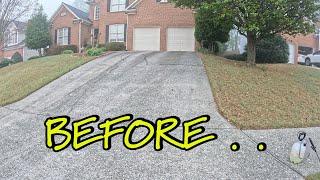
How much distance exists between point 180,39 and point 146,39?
2.86 meters

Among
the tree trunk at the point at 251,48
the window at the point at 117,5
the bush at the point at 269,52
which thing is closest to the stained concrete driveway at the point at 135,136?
the tree trunk at the point at 251,48

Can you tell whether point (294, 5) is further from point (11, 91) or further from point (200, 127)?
point (11, 91)

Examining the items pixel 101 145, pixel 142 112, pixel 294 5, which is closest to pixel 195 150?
pixel 101 145

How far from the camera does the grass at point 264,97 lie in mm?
8734

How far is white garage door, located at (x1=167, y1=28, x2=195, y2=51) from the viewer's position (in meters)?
25.3

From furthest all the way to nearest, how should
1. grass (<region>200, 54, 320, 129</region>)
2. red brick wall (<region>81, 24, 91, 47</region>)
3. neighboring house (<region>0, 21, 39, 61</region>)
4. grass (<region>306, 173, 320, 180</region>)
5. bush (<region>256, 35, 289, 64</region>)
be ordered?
neighboring house (<region>0, 21, 39, 61</region>), red brick wall (<region>81, 24, 91, 47</region>), bush (<region>256, 35, 289, 64</region>), grass (<region>200, 54, 320, 129</region>), grass (<region>306, 173, 320, 180</region>)

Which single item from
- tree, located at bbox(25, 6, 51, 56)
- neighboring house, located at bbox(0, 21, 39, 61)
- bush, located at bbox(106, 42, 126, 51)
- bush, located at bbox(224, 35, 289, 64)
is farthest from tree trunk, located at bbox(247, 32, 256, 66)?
neighboring house, located at bbox(0, 21, 39, 61)

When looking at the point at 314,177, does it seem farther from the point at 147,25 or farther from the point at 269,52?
the point at 147,25

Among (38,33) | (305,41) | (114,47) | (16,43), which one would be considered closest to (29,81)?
(114,47)

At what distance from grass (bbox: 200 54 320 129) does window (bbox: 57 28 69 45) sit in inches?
909

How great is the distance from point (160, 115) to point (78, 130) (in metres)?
2.15

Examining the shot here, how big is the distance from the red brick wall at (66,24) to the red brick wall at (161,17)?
893 centimetres

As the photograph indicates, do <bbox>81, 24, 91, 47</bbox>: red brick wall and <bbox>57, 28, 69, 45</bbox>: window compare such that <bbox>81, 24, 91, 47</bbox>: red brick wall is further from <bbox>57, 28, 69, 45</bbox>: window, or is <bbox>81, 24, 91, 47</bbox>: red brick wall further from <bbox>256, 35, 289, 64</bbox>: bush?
<bbox>256, 35, 289, 64</bbox>: bush

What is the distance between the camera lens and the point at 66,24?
3462 cm
